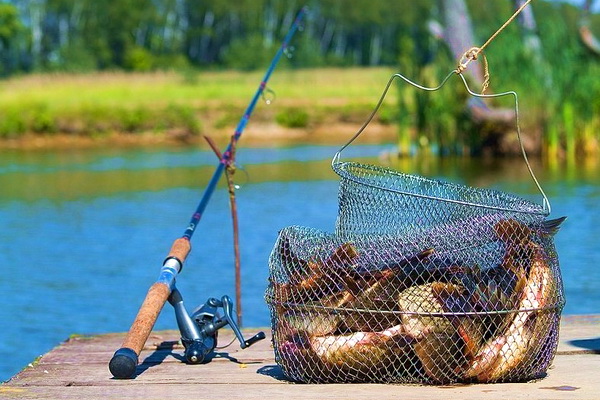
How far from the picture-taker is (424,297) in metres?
4.55

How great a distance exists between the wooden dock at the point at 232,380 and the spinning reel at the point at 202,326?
0.21ft

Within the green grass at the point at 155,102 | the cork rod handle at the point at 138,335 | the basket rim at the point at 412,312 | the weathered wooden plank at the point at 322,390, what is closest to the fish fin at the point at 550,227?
the basket rim at the point at 412,312

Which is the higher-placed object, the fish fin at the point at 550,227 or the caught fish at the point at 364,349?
the fish fin at the point at 550,227

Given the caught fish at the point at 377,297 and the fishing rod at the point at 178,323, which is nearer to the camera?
the caught fish at the point at 377,297

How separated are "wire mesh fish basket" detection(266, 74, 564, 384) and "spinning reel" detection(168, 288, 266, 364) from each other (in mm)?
649

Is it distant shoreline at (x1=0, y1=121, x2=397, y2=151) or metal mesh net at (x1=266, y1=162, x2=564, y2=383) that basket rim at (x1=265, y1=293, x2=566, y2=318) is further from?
distant shoreline at (x1=0, y1=121, x2=397, y2=151)

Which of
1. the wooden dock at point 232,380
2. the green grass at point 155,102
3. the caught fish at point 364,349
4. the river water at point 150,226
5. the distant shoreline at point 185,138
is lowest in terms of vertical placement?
the distant shoreline at point 185,138

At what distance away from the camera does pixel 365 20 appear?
275ft

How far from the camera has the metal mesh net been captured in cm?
454

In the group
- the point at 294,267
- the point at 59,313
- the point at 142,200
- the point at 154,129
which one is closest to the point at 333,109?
the point at 154,129

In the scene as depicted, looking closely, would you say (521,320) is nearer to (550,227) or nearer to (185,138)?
(550,227)

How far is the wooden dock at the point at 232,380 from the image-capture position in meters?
4.53

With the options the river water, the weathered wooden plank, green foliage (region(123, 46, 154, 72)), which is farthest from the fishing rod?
green foliage (region(123, 46, 154, 72))

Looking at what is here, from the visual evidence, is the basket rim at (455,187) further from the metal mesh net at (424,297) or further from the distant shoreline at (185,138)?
the distant shoreline at (185,138)
